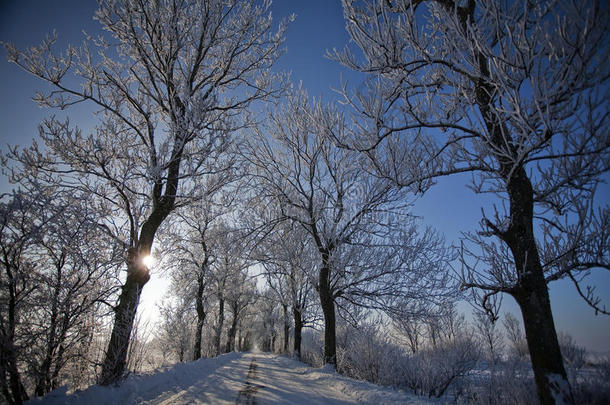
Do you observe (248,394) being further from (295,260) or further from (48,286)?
(295,260)

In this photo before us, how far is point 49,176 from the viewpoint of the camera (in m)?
4.84

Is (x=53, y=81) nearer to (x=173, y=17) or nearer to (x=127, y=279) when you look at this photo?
(x=173, y=17)

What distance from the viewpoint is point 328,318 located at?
28.2 ft

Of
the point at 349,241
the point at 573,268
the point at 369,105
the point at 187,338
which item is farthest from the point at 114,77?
the point at 187,338

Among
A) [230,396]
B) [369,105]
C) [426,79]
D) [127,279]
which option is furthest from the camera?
[127,279]

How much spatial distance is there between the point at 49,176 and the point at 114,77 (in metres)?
2.62

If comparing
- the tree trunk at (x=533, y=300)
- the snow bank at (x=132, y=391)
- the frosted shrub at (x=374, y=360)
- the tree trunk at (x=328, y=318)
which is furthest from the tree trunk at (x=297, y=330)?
the tree trunk at (x=533, y=300)

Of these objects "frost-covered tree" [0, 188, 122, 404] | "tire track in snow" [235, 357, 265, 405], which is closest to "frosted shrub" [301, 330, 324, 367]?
"tire track in snow" [235, 357, 265, 405]

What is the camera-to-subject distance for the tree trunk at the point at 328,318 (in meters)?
8.25

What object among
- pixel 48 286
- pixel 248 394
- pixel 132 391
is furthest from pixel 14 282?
pixel 248 394

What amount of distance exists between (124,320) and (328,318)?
6.11 m

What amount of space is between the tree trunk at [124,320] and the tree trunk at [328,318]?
5.26m

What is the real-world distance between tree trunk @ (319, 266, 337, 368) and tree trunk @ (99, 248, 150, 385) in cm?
526

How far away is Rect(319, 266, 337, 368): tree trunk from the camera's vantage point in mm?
8250
